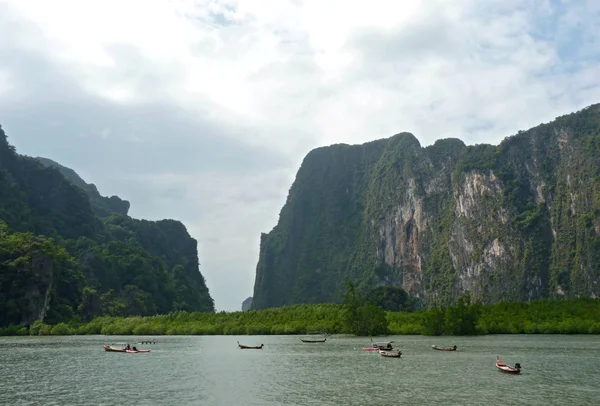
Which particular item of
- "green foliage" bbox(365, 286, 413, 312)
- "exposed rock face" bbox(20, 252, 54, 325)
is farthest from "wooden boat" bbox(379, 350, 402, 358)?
"green foliage" bbox(365, 286, 413, 312)

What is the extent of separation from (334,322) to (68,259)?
48.4 metres

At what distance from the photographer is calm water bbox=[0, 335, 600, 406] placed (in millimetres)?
27578

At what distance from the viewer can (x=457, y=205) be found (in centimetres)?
15875

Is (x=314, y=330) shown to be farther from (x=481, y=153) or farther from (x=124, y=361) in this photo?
(x=481, y=153)

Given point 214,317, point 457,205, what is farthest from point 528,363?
point 457,205

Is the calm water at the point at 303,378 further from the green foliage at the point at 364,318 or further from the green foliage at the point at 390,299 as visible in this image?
the green foliage at the point at 390,299

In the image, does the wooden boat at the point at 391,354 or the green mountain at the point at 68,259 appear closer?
the wooden boat at the point at 391,354

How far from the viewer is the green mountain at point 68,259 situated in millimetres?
85812

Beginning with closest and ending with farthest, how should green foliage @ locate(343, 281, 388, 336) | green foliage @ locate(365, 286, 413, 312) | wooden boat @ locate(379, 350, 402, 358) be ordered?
wooden boat @ locate(379, 350, 402, 358)
green foliage @ locate(343, 281, 388, 336)
green foliage @ locate(365, 286, 413, 312)

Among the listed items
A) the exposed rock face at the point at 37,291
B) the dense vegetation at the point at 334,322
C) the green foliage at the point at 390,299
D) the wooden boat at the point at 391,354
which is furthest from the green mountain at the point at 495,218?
the exposed rock face at the point at 37,291

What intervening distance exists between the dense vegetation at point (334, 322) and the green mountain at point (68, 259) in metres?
5.67

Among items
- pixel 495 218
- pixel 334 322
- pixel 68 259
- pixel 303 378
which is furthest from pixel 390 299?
pixel 303 378

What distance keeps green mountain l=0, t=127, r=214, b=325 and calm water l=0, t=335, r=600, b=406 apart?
1365 inches

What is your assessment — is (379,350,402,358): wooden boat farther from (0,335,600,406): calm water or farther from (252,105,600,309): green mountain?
(252,105,600,309): green mountain
